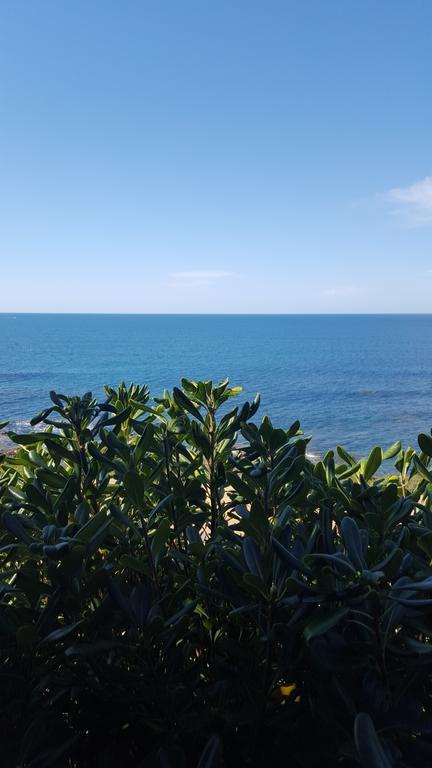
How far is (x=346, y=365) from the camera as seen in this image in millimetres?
83688

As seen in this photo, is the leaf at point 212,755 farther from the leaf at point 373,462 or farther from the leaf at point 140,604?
the leaf at point 373,462

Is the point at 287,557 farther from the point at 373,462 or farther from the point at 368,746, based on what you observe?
the point at 373,462

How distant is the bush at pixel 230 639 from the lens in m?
0.95

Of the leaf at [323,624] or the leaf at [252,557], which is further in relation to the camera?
the leaf at [252,557]

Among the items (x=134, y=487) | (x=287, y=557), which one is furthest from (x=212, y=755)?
(x=134, y=487)

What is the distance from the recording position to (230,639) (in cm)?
128

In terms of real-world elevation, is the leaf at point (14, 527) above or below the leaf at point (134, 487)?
below

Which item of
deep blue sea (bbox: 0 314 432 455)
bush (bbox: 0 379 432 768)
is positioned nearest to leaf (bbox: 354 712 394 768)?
bush (bbox: 0 379 432 768)

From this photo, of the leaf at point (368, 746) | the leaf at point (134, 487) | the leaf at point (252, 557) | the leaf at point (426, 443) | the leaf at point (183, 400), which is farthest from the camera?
the leaf at point (183, 400)

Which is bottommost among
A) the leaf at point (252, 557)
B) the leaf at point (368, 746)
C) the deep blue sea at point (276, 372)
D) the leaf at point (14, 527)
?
the deep blue sea at point (276, 372)

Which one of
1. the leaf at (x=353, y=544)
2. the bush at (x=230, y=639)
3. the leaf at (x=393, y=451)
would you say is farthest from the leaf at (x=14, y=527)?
the leaf at (x=393, y=451)

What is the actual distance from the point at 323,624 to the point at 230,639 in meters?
0.47

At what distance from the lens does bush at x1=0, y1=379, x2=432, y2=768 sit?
3.11 ft

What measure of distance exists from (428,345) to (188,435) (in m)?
121
